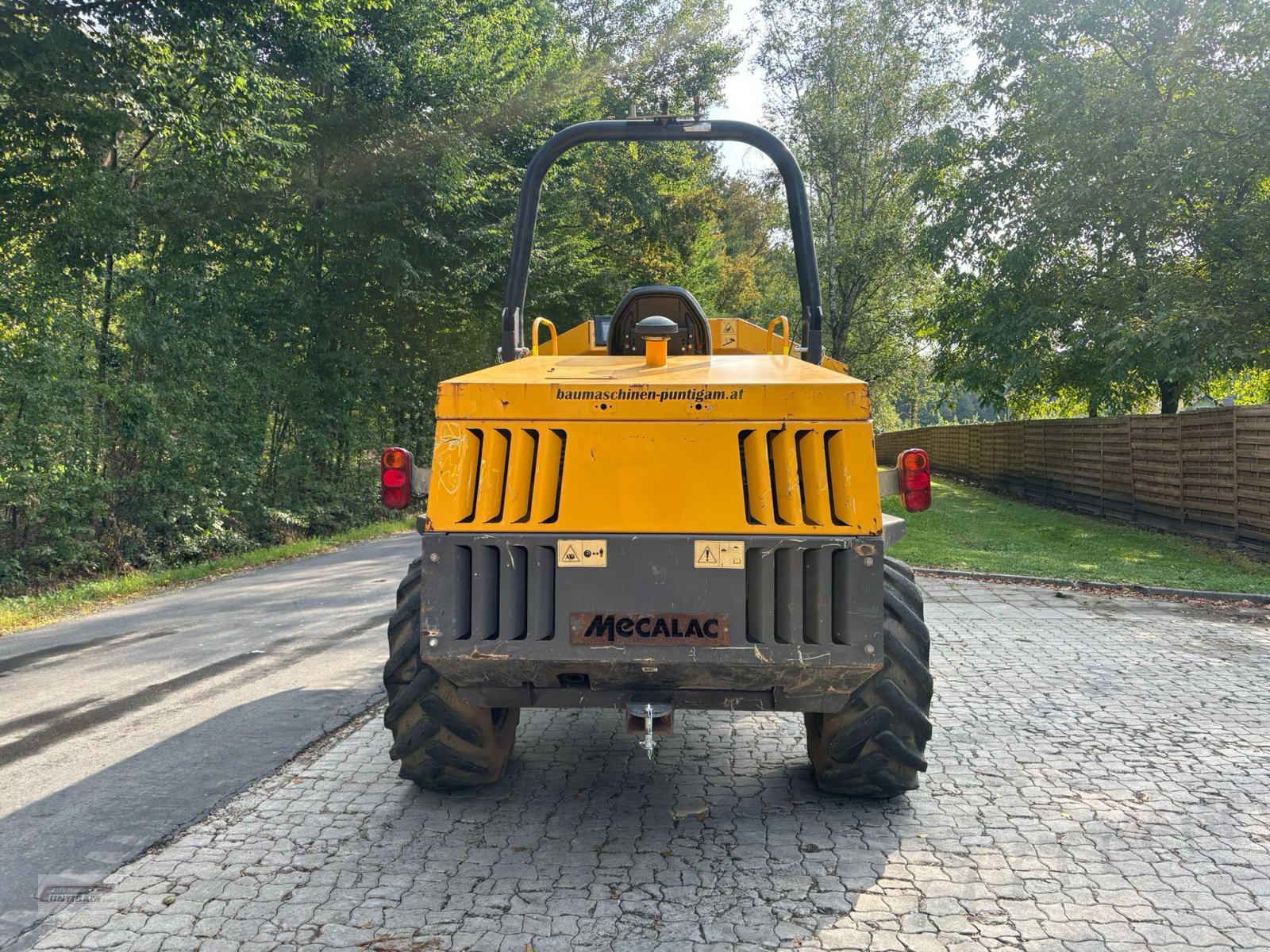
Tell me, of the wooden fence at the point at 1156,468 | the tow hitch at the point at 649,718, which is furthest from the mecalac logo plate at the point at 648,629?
the wooden fence at the point at 1156,468

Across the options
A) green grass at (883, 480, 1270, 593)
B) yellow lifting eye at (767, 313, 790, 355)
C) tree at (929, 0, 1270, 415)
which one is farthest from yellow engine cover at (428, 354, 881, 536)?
tree at (929, 0, 1270, 415)

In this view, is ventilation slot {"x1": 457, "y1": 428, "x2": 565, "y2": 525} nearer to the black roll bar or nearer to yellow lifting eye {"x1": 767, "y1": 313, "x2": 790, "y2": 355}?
the black roll bar

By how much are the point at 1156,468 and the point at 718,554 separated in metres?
16.3

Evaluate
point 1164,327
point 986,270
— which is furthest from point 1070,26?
point 1164,327

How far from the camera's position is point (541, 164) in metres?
5.21

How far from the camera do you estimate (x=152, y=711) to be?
6.02 m

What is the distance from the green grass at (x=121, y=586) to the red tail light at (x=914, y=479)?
27.6 feet

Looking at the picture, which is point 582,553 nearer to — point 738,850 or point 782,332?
point 738,850

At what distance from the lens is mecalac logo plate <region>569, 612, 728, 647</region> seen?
3699 millimetres

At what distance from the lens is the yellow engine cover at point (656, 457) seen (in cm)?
369

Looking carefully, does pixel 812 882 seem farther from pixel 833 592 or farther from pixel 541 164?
pixel 541 164

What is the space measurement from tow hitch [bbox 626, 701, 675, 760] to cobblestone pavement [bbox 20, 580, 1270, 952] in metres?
0.49

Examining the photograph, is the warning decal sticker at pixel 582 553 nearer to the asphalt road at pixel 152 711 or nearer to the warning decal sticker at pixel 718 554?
the warning decal sticker at pixel 718 554

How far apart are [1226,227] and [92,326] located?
659 inches
